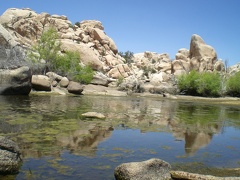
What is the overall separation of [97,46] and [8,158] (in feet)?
335

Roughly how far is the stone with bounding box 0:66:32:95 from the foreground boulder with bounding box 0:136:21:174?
26772 millimetres

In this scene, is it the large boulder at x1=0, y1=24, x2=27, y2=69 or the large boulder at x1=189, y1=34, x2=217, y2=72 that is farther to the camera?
the large boulder at x1=189, y1=34, x2=217, y2=72

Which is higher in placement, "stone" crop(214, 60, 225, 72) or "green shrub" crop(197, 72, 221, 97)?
"stone" crop(214, 60, 225, 72)

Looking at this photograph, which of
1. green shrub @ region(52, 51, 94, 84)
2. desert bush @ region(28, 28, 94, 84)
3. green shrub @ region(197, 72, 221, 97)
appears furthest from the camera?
green shrub @ region(197, 72, 221, 97)

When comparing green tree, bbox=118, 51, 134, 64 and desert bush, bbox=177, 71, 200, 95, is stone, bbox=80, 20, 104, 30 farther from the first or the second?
desert bush, bbox=177, 71, 200, 95

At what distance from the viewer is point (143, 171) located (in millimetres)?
7453

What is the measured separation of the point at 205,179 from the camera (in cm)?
709

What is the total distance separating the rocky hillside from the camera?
8921cm

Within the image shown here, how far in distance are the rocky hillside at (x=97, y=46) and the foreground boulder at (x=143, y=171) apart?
260 ft

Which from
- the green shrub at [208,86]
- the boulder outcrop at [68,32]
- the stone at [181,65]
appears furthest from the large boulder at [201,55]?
the green shrub at [208,86]

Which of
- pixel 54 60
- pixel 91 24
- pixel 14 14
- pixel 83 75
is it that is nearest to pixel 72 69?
pixel 83 75

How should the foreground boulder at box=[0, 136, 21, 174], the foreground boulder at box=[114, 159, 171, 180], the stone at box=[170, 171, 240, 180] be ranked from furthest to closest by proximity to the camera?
the foreground boulder at box=[0, 136, 21, 174]
the foreground boulder at box=[114, 159, 171, 180]
the stone at box=[170, 171, 240, 180]

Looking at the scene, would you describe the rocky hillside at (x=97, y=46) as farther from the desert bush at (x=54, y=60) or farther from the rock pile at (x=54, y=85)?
the rock pile at (x=54, y=85)

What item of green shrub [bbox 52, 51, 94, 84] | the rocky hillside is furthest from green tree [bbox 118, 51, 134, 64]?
green shrub [bbox 52, 51, 94, 84]
